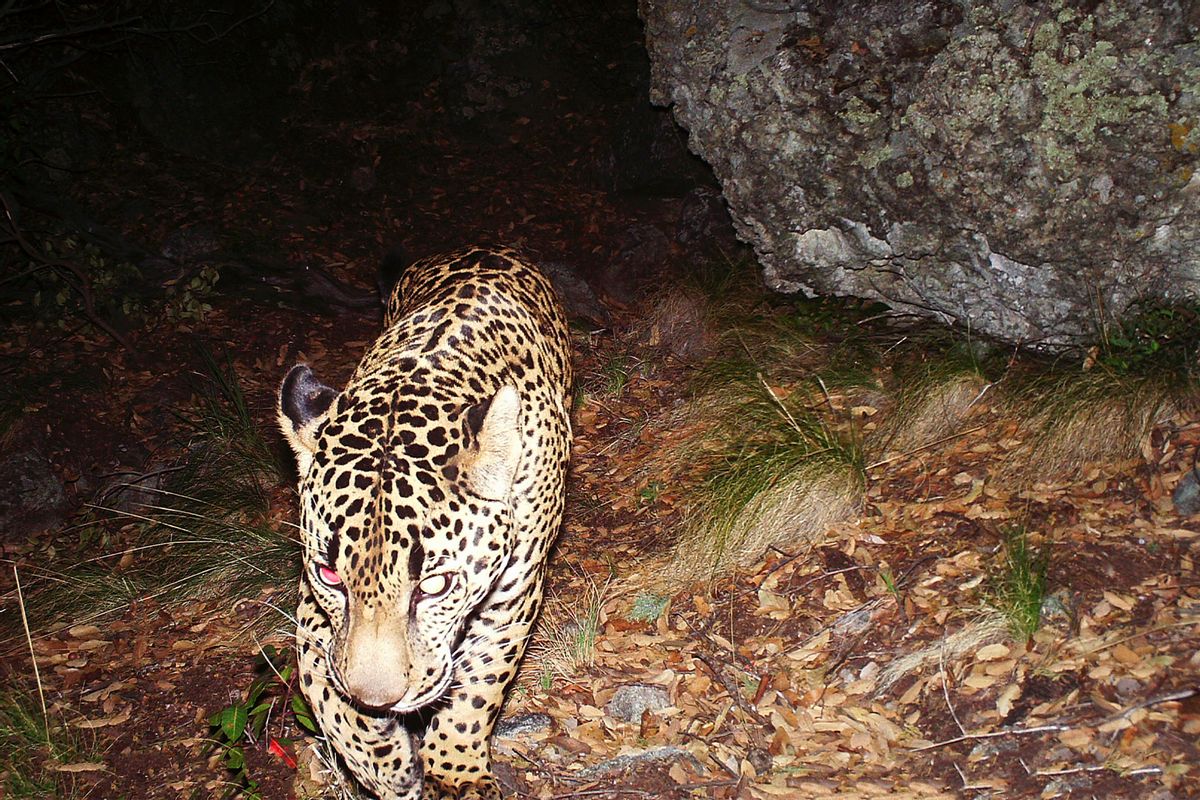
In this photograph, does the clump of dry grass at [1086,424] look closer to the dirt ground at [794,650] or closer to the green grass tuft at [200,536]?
the dirt ground at [794,650]

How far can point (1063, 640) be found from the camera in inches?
171

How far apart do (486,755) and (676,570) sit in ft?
6.18

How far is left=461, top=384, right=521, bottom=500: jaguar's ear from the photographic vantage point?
3797 mm

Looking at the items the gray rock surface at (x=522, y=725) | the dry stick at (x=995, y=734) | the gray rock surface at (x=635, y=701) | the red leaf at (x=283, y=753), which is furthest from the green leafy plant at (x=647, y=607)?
the red leaf at (x=283, y=753)

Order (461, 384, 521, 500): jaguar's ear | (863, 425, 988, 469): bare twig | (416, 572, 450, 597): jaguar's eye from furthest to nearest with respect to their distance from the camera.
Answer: (863, 425, 988, 469): bare twig, (461, 384, 521, 500): jaguar's ear, (416, 572, 450, 597): jaguar's eye

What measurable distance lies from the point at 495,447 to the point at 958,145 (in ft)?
13.2

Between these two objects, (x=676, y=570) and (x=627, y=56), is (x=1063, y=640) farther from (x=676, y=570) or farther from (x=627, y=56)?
(x=627, y=56)

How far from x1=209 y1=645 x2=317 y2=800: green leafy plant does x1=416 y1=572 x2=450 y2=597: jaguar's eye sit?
1.41 meters

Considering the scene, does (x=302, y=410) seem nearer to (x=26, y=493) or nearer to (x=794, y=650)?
Answer: (x=794, y=650)

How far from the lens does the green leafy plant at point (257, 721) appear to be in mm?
4559

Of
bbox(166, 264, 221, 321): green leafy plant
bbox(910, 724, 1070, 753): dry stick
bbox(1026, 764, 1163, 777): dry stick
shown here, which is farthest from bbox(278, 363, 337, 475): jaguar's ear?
bbox(166, 264, 221, 321): green leafy plant

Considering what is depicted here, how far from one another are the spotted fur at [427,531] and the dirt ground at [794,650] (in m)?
0.75

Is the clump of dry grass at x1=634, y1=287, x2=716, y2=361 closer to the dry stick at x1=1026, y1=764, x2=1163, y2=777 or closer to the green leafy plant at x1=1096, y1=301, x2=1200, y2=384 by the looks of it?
the green leafy plant at x1=1096, y1=301, x2=1200, y2=384

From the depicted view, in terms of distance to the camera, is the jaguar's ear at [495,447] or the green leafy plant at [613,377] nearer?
the jaguar's ear at [495,447]
